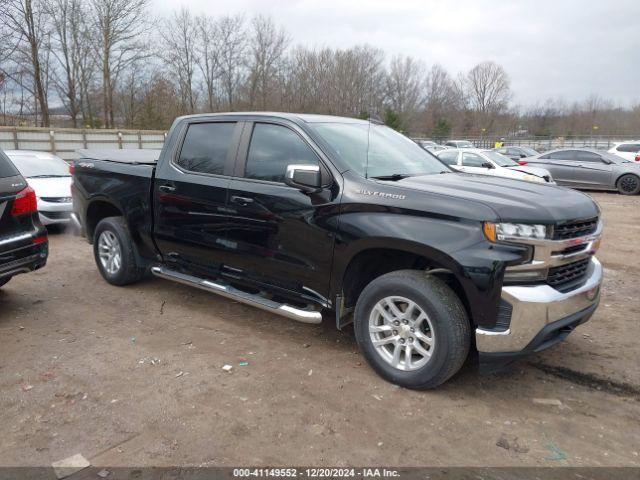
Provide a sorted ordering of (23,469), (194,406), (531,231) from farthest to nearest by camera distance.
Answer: (194,406) → (531,231) → (23,469)

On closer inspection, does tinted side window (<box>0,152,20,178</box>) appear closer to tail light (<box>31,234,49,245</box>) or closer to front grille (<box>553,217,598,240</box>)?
tail light (<box>31,234,49,245</box>)

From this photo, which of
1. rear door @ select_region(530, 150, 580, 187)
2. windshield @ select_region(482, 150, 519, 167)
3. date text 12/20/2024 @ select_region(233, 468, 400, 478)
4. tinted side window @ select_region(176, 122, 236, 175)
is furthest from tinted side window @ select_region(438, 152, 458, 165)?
date text 12/20/2024 @ select_region(233, 468, 400, 478)

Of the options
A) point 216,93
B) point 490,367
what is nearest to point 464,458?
point 490,367

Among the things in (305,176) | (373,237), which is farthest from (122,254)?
(373,237)

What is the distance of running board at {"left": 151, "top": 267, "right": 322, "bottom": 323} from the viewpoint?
391 cm

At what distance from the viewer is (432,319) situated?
3293 millimetres

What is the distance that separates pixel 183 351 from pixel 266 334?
2.45 feet

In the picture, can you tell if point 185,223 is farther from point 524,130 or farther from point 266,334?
point 524,130

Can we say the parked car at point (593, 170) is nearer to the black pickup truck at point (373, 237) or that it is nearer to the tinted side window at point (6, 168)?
the black pickup truck at point (373, 237)

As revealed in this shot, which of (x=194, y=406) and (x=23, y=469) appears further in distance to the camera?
(x=194, y=406)

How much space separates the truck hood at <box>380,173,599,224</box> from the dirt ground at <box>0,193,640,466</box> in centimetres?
125

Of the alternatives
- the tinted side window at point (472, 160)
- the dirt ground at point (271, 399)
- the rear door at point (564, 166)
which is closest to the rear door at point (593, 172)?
the rear door at point (564, 166)

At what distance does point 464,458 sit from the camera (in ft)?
9.20

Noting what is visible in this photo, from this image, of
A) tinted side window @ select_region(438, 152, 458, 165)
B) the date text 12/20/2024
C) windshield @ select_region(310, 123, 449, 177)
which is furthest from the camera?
tinted side window @ select_region(438, 152, 458, 165)
